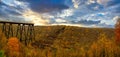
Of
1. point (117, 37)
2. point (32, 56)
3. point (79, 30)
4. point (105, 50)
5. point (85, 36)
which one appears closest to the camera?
point (32, 56)

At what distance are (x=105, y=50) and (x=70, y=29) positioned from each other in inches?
3776

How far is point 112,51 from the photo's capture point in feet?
209

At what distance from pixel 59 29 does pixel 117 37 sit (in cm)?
8400

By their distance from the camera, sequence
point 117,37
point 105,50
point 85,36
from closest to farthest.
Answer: point 105,50, point 117,37, point 85,36

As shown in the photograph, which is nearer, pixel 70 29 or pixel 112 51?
pixel 112 51

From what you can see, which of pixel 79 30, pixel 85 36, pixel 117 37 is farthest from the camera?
pixel 79 30

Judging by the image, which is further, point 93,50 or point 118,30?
point 118,30

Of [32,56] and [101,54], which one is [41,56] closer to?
[32,56]

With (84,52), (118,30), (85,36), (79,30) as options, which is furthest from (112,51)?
(79,30)

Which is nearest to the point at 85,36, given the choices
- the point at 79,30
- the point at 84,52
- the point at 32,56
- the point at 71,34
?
the point at 71,34

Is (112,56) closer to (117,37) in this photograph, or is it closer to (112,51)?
(112,51)

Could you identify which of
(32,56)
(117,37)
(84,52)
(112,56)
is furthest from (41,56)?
(117,37)

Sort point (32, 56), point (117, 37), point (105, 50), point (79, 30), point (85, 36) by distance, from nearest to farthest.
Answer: point (32, 56) → point (105, 50) → point (117, 37) → point (85, 36) → point (79, 30)

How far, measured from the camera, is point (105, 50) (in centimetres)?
6544
